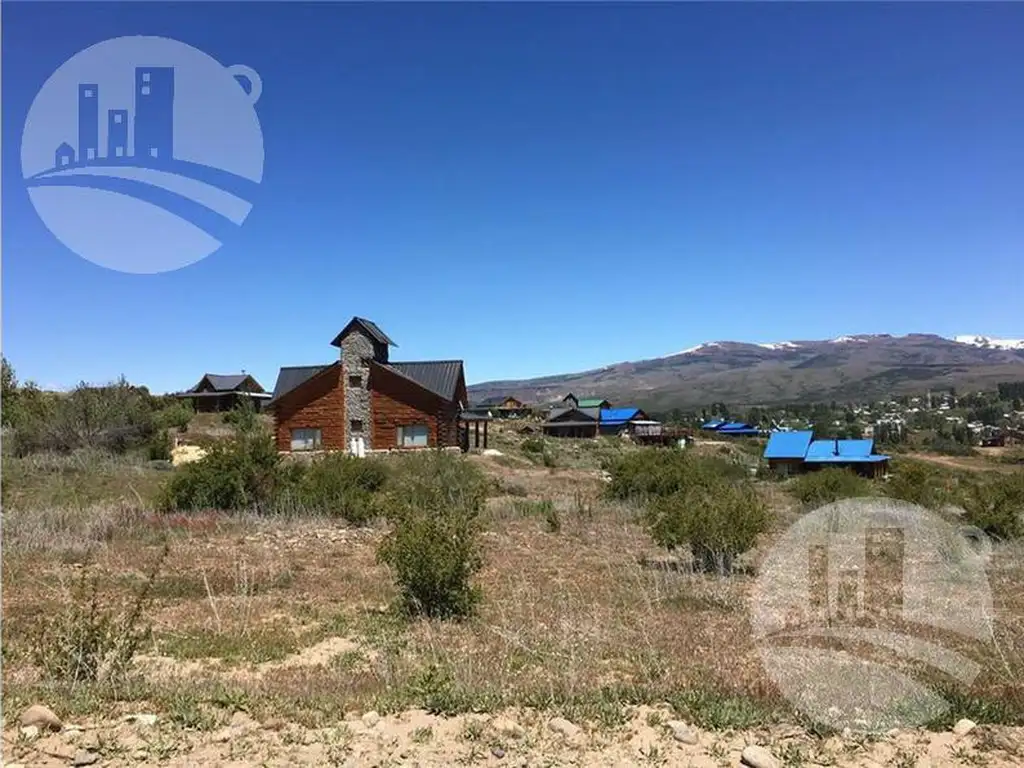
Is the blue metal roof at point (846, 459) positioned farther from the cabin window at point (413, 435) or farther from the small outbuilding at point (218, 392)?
the small outbuilding at point (218, 392)

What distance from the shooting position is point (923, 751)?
4184 millimetres

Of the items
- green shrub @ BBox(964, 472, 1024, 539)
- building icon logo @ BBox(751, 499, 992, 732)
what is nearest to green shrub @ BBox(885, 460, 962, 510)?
green shrub @ BBox(964, 472, 1024, 539)

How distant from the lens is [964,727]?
441cm

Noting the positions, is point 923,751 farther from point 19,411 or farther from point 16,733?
point 19,411

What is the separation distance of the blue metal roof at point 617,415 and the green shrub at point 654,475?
6218 centimetres

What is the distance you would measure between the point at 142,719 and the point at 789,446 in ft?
151

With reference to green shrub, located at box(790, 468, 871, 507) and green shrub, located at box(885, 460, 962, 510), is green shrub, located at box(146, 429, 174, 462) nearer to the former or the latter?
green shrub, located at box(790, 468, 871, 507)

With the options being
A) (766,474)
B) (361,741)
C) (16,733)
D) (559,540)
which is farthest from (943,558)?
(766,474)

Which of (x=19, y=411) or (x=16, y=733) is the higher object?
(x=19, y=411)

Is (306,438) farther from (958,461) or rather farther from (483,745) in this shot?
(958,461)

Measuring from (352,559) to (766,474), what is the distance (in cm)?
3268

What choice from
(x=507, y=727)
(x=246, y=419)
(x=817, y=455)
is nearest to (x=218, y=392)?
(x=246, y=419)

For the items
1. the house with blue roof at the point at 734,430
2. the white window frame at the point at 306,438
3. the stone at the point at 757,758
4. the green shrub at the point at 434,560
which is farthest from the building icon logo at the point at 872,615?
the house with blue roof at the point at 734,430

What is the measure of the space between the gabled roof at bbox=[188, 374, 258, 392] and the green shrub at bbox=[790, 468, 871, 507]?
53147 millimetres
